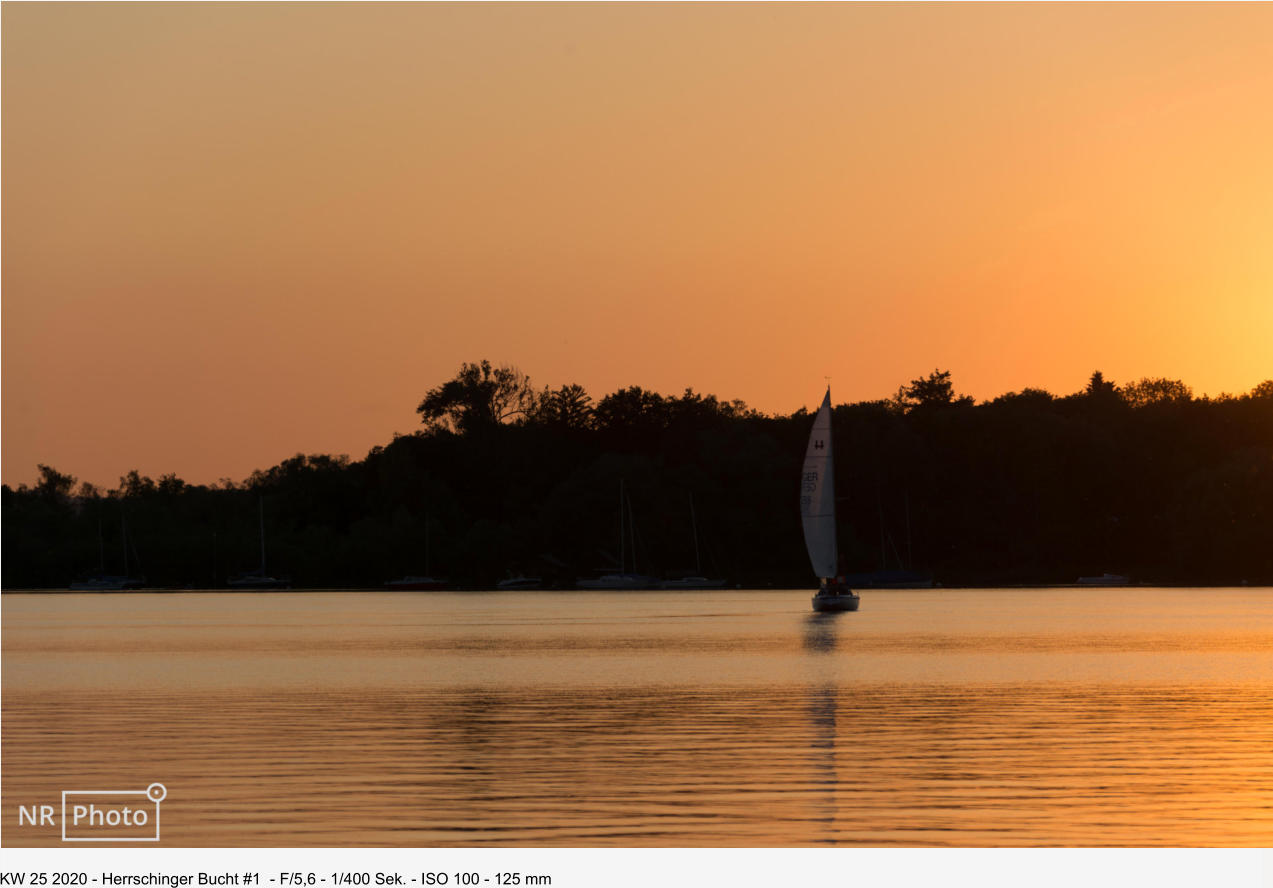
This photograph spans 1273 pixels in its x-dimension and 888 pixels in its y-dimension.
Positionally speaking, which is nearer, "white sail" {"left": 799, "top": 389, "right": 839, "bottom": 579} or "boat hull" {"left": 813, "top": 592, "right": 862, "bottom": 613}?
"boat hull" {"left": 813, "top": 592, "right": 862, "bottom": 613}

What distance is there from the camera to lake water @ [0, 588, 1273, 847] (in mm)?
27297

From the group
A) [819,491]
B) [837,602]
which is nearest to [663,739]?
[837,602]

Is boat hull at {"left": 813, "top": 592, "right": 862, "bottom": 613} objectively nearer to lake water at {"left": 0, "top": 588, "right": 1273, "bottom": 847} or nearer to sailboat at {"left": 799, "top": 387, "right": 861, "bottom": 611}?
sailboat at {"left": 799, "top": 387, "right": 861, "bottom": 611}

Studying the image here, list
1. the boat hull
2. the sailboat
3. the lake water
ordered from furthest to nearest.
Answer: the sailboat → the boat hull → the lake water

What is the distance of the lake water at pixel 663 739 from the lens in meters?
27.3

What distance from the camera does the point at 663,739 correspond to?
39.3 m

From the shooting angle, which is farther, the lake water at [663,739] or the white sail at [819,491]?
the white sail at [819,491]

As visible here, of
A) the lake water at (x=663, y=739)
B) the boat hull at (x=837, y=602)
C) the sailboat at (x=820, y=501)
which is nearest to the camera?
the lake water at (x=663, y=739)

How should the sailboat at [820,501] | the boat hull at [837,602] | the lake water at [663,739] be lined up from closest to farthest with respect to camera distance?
the lake water at [663,739] → the boat hull at [837,602] → the sailboat at [820,501]

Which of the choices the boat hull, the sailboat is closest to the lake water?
the boat hull

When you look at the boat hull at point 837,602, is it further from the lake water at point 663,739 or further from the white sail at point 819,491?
the lake water at point 663,739

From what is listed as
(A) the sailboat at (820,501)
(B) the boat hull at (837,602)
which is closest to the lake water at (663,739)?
(B) the boat hull at (837,602)

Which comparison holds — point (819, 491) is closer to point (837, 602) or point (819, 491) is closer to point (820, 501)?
point (820, 501)
